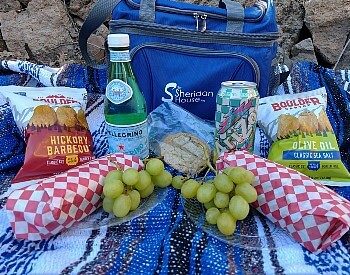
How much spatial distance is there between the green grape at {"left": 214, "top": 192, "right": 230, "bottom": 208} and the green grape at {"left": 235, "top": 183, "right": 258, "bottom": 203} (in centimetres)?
2

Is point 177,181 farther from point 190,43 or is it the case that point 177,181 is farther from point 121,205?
point 190,43

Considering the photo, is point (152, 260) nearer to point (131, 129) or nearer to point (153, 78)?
point (131, 129)

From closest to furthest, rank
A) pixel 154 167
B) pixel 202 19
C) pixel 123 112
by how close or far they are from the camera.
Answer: pixel 154 167 → pixel 123 112 → pixel 202 19

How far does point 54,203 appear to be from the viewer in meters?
→ 0.76

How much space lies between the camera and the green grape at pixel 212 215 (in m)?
0.79

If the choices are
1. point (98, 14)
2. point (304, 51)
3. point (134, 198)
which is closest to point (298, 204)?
point (134, 198)

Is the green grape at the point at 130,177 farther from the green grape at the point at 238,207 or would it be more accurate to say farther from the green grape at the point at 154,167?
the green grape at the point at 238,207

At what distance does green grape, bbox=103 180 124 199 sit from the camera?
786 mm

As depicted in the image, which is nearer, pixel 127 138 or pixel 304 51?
pixel 127 138

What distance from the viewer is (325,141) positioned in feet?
3.27

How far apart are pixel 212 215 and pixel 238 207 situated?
0.06m

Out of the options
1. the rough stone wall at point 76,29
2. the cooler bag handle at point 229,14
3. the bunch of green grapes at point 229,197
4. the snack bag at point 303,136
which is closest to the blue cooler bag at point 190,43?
the cooler bag handle at point 229,14

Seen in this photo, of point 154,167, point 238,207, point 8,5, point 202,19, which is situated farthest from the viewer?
point 8,5

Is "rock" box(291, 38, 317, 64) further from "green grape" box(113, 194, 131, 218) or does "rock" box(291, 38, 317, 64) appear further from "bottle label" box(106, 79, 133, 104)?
"green grape" box(113, 194, 131, 218)
